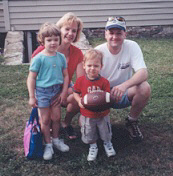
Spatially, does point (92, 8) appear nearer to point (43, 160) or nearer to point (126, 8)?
point (126, 8)

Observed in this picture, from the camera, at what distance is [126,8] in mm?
8977

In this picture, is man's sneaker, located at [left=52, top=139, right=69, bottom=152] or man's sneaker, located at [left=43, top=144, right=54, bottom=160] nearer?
man's sneaker, located at [left=43, top=144, right=54, bottom=160]

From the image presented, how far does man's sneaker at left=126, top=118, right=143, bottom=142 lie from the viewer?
3.17 metres

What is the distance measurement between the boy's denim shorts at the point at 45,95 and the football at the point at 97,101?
0.36m

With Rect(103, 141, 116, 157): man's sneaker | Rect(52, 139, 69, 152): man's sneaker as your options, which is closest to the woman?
Rect(52, 139, 69, 152): man's sneaker

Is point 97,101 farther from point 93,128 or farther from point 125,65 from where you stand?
point 125,65

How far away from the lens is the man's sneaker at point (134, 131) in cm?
317

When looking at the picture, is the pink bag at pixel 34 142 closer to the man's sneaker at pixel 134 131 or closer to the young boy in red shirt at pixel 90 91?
the young boy in red shirt at pixel 90 91


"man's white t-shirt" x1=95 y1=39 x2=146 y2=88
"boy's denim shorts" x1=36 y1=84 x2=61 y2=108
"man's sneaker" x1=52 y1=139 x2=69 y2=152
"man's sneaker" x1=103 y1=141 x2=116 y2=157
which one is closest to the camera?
"boy's denim shorts" x1=36 y1=84 x2=61 y2=108

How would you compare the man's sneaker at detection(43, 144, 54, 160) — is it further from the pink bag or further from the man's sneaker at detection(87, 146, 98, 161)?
the man's sneaker at detection(87, 146, 98, 161)

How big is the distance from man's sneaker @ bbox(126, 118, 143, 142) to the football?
0.73 m

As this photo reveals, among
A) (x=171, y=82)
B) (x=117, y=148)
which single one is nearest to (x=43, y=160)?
(x=117, y=148)

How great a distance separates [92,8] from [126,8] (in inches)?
44.7

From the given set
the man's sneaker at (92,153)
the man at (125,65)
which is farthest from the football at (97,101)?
the man's sneaker at (92,153)
